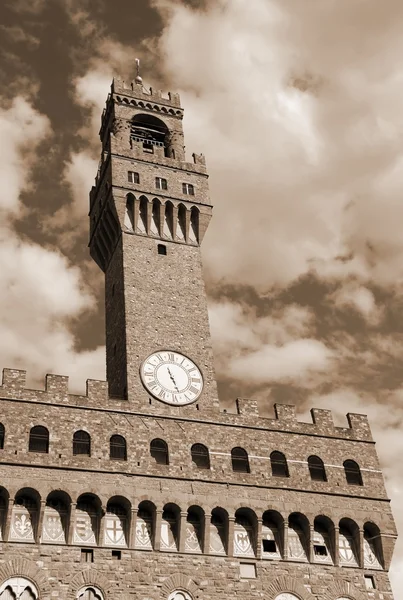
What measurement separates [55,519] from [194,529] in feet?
20.3

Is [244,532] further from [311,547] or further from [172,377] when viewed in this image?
[172,377]

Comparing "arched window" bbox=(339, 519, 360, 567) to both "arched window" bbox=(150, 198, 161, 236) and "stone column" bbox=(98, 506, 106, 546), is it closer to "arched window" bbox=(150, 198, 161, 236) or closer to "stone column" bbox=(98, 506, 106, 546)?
"stone column" bbox=(98, 506, 106, 546)

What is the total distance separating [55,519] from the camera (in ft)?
107

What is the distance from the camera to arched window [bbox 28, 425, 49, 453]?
33.8 metres

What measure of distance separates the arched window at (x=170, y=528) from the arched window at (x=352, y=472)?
9.15m

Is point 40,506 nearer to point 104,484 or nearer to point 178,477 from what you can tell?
point 104,484

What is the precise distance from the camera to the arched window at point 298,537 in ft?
116

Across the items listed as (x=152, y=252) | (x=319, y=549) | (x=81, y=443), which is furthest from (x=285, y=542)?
(x=152, y=252)

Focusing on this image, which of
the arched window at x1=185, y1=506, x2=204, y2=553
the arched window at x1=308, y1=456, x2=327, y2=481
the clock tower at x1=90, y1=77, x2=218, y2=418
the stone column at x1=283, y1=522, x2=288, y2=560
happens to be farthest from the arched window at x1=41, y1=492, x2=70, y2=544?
the arched window at x1=308, y1=456, x2=327, y2=481

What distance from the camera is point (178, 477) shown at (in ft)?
115

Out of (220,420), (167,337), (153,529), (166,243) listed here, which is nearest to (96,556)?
(153,529)

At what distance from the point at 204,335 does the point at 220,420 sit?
5.08 metres

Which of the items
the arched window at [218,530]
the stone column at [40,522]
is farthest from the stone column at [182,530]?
the stone column at [40,522]

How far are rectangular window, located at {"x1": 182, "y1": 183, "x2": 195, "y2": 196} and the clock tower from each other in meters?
0.08
